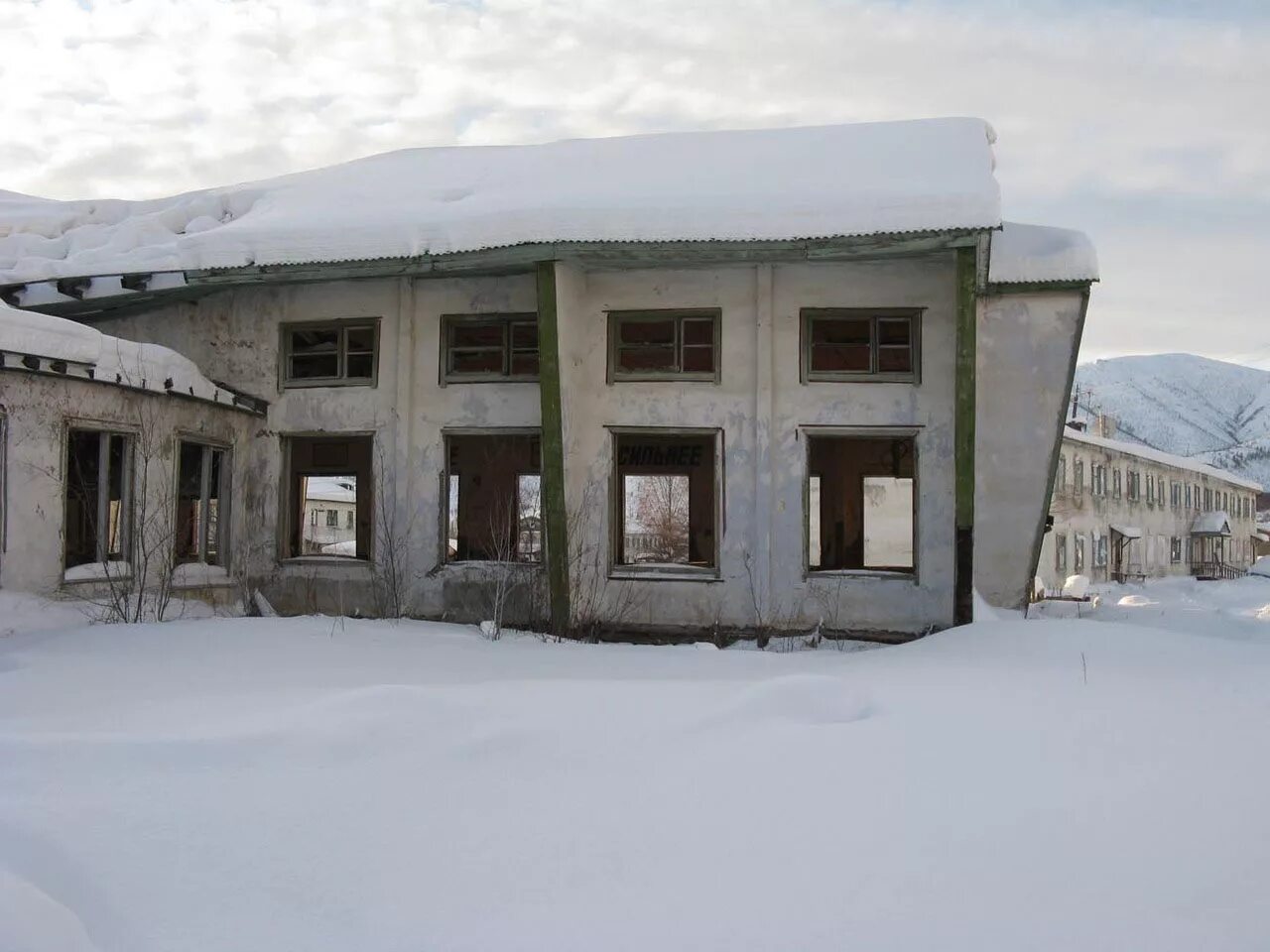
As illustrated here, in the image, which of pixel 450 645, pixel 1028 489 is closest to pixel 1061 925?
pixel 450 645

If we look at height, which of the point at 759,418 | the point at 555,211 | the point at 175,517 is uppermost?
the point at 555,211

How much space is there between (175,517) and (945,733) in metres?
9.76

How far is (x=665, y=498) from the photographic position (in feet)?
122

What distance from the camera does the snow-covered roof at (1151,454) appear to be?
39903 mm

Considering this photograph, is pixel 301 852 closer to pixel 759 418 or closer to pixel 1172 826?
pixel 1172 826

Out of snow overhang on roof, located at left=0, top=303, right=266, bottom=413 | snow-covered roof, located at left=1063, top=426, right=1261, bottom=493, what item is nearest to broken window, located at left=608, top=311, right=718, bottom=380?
snow overhang on roof, located at left=0, top=303, right=266, bottom=413

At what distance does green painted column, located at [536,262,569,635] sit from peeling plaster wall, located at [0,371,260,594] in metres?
4.42

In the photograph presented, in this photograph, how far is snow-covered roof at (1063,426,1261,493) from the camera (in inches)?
1571

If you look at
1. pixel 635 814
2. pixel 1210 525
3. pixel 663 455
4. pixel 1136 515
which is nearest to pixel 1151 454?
pixel 1136 515

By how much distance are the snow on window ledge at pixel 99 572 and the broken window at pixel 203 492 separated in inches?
37.6

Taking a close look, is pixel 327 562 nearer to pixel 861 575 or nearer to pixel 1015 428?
pixel 861 575

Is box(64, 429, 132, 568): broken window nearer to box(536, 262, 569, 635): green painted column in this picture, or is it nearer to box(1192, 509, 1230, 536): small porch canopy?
box(536, 262, 569, 635): green painted column

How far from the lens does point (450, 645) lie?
9.66 m

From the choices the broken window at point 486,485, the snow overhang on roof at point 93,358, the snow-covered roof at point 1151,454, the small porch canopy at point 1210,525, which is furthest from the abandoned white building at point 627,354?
the small porch canopy at point 1210,525
